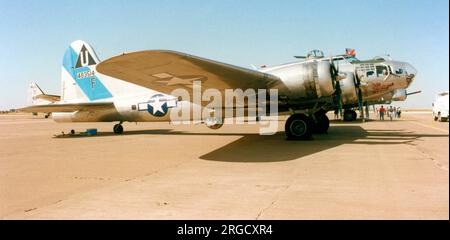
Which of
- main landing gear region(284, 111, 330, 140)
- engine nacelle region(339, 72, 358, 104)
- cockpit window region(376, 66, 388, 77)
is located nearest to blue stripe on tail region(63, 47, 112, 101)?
main landing gear region(284, 111, 330, 140)

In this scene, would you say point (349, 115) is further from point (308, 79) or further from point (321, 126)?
point (308, 79)

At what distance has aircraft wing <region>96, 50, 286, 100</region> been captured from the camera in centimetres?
806

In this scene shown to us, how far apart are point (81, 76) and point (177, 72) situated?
349 inches

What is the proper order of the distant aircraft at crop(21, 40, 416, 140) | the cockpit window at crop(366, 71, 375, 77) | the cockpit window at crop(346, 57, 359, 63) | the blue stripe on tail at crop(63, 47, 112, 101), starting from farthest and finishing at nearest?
the blue stripe on tail at crop(63, 47, 112, 101)
the cockpit window at crop(346, 57, 359, 63)
the cockpit window at crop(366, 71, 375, 77)
the distant aircraft at crop(21, 40, 416, 140)

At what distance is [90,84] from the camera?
1659cm

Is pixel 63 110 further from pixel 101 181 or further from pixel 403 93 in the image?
pixel 403 93

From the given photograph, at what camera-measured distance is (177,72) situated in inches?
388

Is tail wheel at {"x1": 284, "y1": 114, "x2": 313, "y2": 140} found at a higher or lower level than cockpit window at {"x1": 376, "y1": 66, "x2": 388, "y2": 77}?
lower

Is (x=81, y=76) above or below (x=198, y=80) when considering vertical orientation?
above

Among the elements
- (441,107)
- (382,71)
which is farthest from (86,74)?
(441,107)

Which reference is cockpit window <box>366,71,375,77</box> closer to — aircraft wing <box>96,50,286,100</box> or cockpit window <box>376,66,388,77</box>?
cockpit window <box>376,66,388,77</box>

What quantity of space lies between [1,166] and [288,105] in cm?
881

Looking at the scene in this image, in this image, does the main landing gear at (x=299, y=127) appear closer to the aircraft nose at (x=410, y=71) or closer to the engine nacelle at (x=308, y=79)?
the engine nacelle at (x=308, y=79)

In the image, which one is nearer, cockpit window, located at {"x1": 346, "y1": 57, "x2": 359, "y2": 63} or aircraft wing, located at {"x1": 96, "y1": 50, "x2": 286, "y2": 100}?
aircraft wing, located at {"x1": 96, "y1": 50, "x2": 286, "y2": 100}
